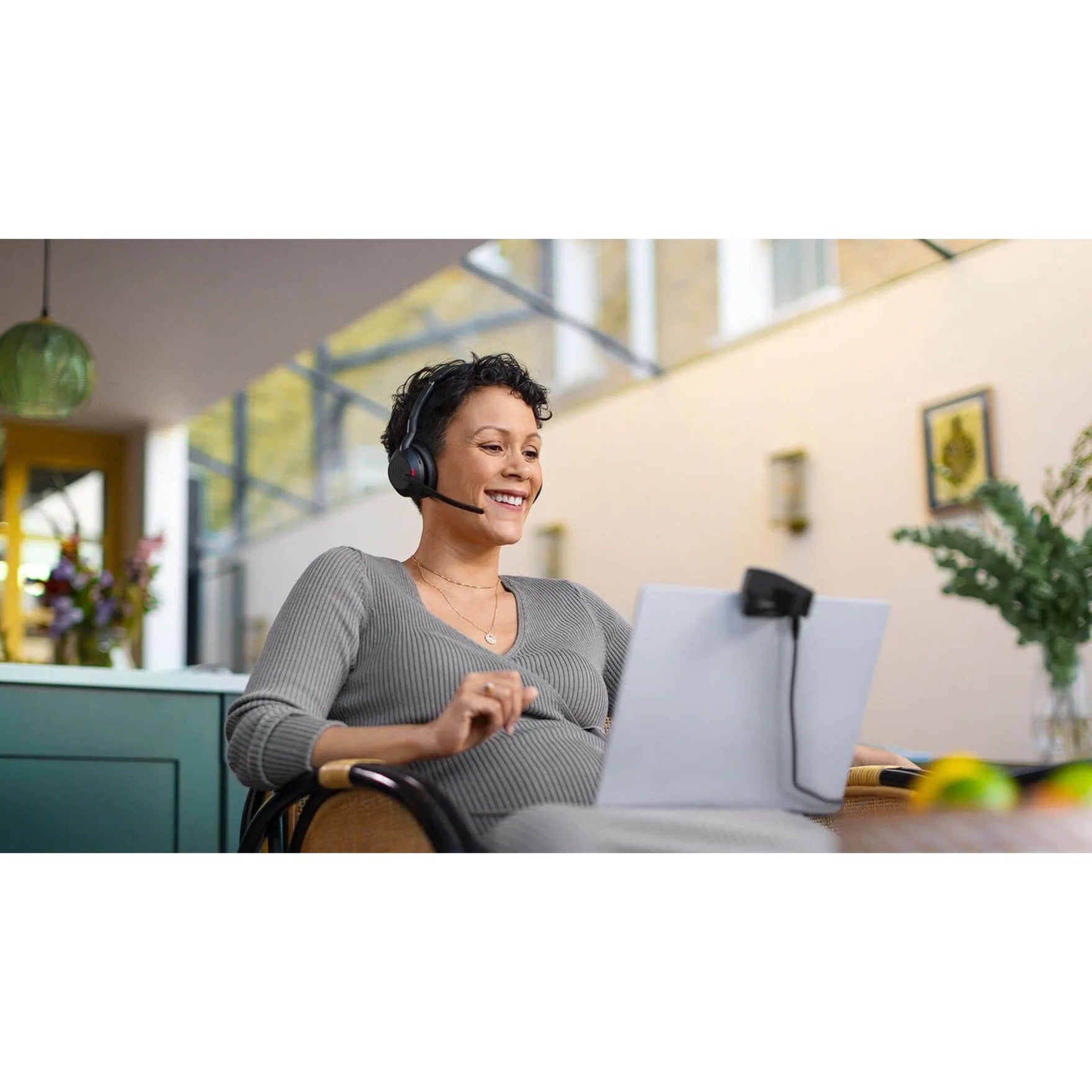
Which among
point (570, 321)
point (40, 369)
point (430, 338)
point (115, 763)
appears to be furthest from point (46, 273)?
point (430, 338)

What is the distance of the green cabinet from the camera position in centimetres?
243

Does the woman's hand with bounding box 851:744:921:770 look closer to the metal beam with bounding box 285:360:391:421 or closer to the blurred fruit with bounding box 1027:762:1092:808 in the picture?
the blurred fruit with bounding box 1027:762:1092:808

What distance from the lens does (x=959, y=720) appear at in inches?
169

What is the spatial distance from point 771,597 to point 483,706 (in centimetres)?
29

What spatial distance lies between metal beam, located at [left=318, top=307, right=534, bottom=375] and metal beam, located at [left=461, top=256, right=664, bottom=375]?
0.35 m

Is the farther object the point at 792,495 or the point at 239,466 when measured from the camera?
A: the point at 239,466

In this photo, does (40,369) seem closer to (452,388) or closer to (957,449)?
(452,388)

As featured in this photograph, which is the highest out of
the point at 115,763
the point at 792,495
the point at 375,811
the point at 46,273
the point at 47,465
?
the point at 46,273

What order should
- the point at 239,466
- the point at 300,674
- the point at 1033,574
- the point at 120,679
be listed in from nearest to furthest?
the point at 300,674
the point at 120,679
the point at 1033,574
the point at 239,466

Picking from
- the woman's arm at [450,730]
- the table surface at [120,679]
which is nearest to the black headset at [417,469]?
the woman's arm at [450,730]

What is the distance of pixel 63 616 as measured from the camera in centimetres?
304
